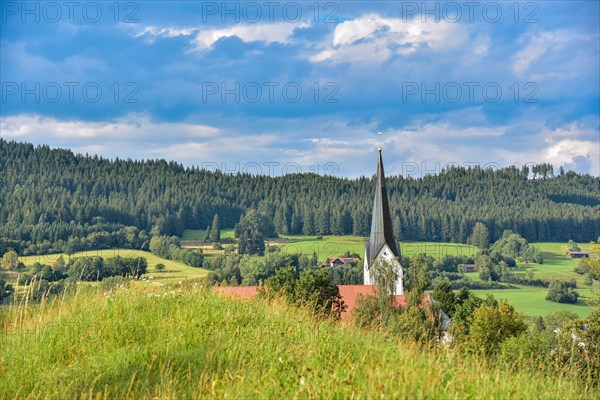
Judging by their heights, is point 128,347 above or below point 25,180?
below

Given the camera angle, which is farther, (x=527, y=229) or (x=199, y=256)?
(x=527, y=229)

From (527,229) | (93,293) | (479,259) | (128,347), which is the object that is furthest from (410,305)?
(527,229)

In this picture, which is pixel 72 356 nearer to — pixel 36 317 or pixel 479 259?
pixel 36 317

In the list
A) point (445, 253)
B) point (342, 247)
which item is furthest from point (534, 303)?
point (445, 253)

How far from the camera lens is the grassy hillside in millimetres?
6488

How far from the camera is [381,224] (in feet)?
212

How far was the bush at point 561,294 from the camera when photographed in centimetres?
10538

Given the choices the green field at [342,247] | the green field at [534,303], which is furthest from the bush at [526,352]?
Answer: the green field at [342,247]

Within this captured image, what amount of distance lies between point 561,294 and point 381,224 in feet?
186

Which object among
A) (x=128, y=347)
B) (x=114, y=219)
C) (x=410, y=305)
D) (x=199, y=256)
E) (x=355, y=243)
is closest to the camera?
(x=128, y=347)

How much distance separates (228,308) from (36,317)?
352cm

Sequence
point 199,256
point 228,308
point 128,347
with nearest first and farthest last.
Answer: point 128,347 → point 228,308 → point 199,256

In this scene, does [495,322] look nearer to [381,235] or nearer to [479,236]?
[381,235]

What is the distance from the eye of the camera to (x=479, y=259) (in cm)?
14912
